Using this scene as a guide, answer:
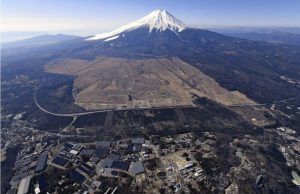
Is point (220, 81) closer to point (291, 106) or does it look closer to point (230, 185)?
point (291, 106)

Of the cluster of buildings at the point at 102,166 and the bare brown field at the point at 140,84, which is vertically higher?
the cluster of buildings at the point at 102,166

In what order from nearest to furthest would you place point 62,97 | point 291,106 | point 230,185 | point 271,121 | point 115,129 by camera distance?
1. point 230,185
2. point 115,129
3. point 271,121
4. point 291,106
5. point 62,97

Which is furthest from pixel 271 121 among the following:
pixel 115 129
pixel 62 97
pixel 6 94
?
pixel 6 94

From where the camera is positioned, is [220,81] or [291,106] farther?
[220,81]

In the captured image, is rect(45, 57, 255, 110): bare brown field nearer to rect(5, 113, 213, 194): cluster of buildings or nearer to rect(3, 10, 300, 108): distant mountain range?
rect(3, 10, 300, 108): distant mountain range

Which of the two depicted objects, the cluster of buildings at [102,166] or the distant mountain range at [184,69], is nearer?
the cluster of buildings at [102,166]

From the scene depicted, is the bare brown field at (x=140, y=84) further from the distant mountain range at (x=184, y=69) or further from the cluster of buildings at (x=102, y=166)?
the cluster of buildings at (x=102, y=166)

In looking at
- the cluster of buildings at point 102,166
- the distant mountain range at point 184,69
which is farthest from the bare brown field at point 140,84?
the cluster of buildings at point 102,166

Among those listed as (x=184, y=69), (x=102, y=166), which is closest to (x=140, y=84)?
(x=184, y=69)
